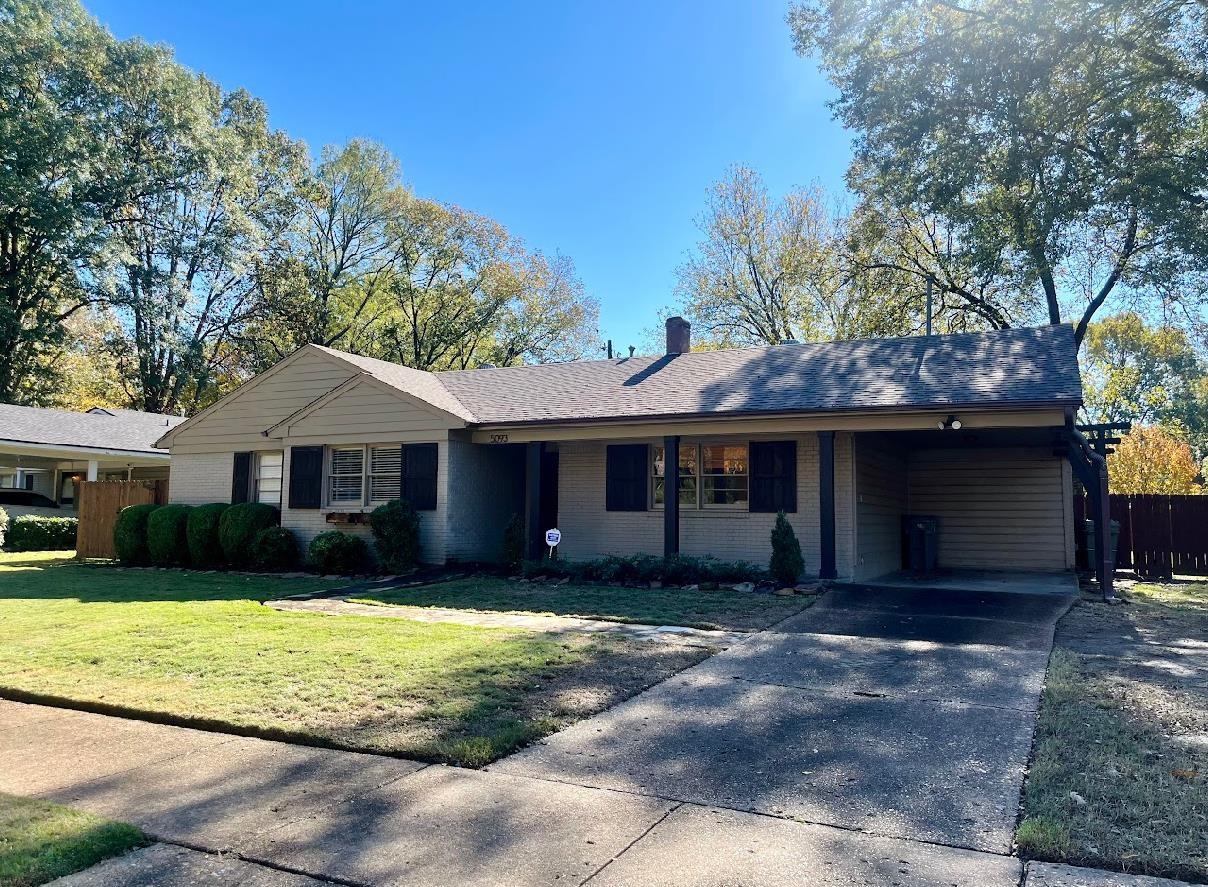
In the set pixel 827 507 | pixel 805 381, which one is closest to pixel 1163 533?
pixel 805 381

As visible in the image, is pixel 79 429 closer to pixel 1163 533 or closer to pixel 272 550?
pixel 272 550

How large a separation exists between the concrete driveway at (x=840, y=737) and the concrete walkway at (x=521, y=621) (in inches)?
23.3

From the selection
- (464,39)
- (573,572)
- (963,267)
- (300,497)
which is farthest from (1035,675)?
(963,267)

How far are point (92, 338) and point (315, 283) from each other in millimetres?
10941

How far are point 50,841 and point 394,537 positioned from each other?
10.8 metres

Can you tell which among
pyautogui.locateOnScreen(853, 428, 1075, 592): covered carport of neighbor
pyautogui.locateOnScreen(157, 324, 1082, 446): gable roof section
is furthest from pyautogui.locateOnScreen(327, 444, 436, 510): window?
pyautogui.locateOnScreen(853, 428, 1075, 592): covered carport of neighbor

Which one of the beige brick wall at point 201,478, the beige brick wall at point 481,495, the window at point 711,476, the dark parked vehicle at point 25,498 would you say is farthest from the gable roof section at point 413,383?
the dark parked vehicle at point 25,498

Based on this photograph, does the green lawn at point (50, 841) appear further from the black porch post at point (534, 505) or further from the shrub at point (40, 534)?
the shrub at point (40, 534)

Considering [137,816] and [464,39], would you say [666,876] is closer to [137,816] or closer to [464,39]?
[137,816]

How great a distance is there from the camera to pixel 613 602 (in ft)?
35.1

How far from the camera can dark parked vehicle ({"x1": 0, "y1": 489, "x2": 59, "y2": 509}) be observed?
25.0 meters

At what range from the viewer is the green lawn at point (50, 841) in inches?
125

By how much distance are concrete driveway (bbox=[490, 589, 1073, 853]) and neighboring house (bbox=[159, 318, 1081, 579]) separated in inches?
209

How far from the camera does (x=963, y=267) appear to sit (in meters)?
23.1
